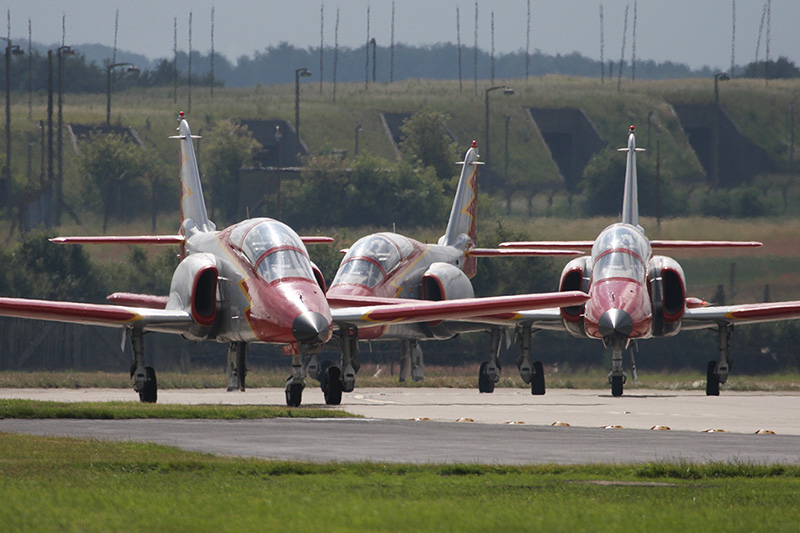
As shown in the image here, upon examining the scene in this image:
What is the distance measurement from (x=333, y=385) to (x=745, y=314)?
12209 millimetres

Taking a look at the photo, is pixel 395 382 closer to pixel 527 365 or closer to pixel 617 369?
pixel 527 365

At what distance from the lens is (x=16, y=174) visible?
8256cm

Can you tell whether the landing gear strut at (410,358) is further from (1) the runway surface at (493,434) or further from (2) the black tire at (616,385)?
(1) the runway surface at (493,434)

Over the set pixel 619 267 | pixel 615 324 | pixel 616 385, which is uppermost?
pixel 619 267

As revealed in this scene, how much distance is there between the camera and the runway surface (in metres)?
14.0

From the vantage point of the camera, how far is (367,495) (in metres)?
10.3

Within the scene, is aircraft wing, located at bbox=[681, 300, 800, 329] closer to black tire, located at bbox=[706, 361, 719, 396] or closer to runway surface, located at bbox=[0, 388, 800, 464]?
black tire, located at bbox=[706, 361, 719, 396]

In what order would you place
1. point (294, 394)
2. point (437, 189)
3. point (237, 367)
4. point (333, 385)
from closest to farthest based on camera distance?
point (294, 394) → point (333, 385) → point (237, 367) → point (437, 189)

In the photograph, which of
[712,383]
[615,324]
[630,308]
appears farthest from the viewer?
[712,383]

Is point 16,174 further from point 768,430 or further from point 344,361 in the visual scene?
point 768,430

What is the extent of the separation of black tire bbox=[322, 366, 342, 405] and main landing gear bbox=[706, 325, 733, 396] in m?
11.8

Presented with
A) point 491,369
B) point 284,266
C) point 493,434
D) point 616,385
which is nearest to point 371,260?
point 491,369

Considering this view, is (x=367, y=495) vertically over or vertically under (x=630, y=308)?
over

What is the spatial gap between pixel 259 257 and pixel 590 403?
8.42 metres
